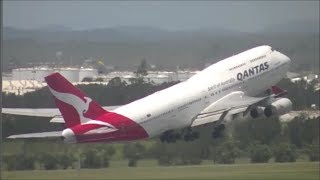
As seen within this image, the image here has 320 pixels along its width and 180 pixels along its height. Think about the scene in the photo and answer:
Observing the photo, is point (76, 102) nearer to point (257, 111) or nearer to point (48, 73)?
point (48, 73)

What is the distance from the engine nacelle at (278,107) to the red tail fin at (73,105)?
7.97 metres

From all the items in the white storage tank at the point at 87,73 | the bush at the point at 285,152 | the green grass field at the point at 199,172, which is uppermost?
the white storage tank at the point at 87,73

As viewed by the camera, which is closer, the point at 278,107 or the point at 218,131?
the point at 278,107

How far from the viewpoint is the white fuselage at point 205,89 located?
136 ft

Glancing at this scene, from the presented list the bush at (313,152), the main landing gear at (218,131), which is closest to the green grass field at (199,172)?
the bush at (313,152)

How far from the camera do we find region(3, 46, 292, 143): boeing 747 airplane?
132 feet

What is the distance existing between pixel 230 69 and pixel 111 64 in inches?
349


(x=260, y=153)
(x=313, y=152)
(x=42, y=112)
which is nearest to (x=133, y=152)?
(x=42, y=112)

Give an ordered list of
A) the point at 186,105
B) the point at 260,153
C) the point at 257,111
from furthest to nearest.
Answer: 1. the point at 260,153
2. the point at 257,111
3. the point at 186,105

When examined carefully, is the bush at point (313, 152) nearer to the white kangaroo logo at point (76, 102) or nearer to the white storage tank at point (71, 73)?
the white storage tank at point (71, 73)

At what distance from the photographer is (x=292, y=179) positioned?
49.0 m

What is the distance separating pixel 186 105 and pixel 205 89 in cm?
168

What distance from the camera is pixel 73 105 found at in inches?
1624

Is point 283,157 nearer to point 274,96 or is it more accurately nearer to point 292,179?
point 292,179
